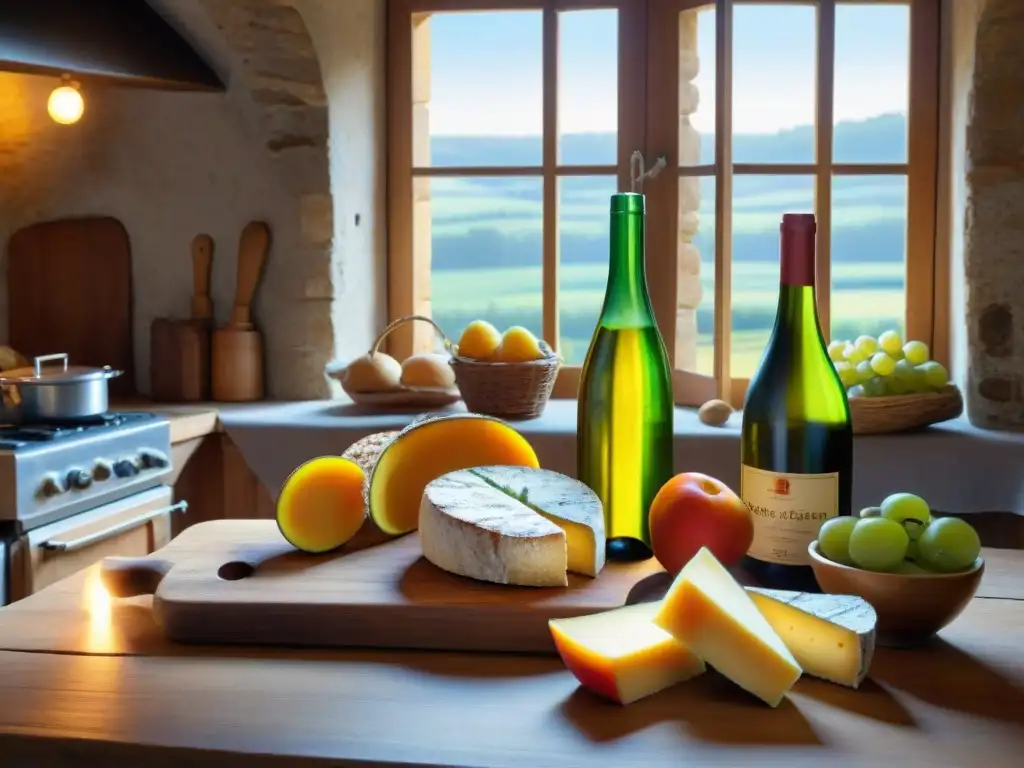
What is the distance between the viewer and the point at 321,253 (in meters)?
2.87

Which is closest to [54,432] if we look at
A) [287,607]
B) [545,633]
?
[287,607]

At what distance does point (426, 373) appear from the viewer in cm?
273

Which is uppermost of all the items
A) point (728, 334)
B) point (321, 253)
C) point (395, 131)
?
point (395, 131)

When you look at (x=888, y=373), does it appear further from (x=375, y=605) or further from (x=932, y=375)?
(x=375, y=605)

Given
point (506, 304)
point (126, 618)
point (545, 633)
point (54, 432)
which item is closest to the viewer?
point (545, 633)

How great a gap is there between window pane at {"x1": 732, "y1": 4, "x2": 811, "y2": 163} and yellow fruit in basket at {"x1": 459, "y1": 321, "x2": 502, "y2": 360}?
0.80 meters

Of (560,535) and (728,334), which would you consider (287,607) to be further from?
(728,334)

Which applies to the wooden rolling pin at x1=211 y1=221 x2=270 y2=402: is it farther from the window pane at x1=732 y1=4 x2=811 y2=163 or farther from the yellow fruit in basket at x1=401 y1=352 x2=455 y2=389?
the window pane at x1=732 y1=4 x2=811 y2=163

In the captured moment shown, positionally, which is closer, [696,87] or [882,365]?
[882,365]

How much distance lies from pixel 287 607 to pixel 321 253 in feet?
6.55

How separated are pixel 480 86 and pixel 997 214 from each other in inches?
52.5

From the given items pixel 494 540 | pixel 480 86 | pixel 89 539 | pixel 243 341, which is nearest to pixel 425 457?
pixel 494 540

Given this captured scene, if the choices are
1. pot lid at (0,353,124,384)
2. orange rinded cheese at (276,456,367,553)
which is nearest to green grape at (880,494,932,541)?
orange rinded cheese at (276,456,367,553)

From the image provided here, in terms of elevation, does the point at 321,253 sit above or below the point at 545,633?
above
